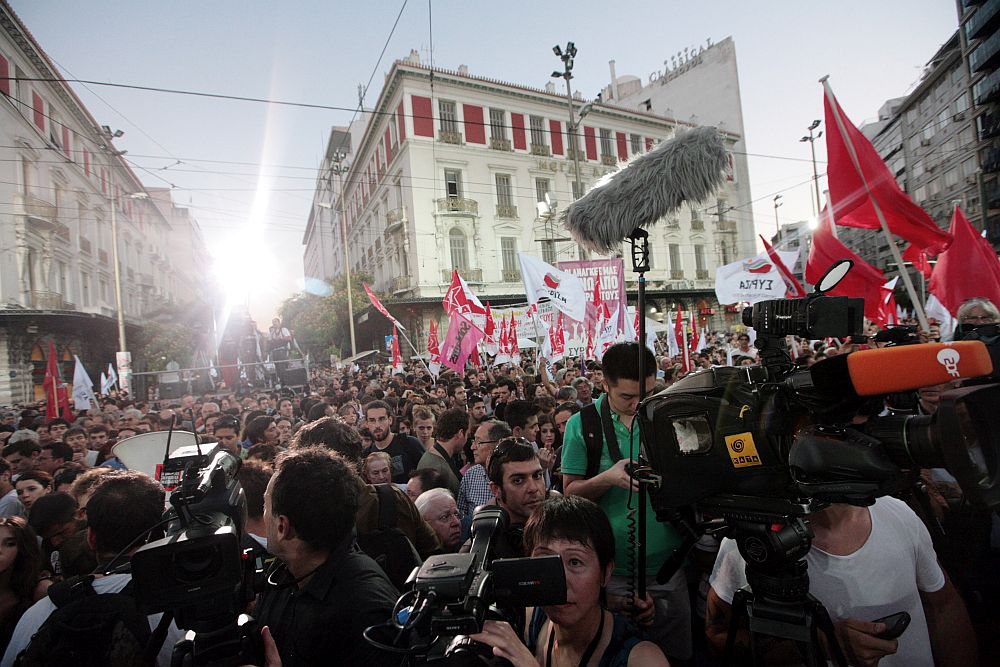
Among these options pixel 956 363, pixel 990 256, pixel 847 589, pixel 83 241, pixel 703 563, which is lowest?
pixel 703 563

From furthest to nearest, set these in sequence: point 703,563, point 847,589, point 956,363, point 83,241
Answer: point 83,241, point 703,563, point 847,589, point 956,363

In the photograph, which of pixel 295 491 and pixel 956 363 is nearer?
pixel 956 363

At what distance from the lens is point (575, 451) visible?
2715mm

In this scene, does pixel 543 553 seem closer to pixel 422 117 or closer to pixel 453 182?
pixel 422 117

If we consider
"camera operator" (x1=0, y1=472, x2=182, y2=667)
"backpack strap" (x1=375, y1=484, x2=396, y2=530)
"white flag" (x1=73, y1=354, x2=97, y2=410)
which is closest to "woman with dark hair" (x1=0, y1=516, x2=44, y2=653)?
"camera operator" (x1=0, y1=472, x2=182, y2=667)

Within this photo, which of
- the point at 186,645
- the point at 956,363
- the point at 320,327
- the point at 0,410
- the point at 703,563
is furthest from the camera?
the point at 320,327

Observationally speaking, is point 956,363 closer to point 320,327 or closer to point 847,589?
point 847,589

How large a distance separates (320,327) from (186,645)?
3322 centimetres

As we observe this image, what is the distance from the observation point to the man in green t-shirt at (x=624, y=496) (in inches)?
94.9

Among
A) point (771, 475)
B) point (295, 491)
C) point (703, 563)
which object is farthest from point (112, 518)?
point (703, 563)

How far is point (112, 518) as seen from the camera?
2.08 metres

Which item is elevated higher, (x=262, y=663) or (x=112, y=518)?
(x=112, y=518)

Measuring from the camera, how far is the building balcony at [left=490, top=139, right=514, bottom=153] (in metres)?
31.3

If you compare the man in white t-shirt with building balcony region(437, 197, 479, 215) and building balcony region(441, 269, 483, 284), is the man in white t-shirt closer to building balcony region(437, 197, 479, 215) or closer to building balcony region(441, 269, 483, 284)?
building balcony region(441, 269, 483, 284)
